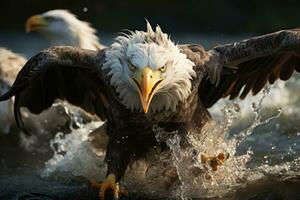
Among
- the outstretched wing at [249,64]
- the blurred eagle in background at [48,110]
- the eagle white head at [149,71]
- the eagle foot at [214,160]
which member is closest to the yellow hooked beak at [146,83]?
the eagle white head at [149,71]

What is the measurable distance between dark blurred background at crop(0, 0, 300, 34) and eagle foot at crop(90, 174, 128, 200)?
1288cm

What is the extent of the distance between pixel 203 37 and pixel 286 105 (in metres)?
8.44

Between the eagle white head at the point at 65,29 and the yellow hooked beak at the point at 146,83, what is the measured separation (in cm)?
402

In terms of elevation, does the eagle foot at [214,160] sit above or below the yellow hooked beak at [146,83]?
below

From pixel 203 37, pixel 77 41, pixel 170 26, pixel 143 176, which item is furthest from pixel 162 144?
pixel 170 26

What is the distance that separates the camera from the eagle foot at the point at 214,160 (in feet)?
22.4

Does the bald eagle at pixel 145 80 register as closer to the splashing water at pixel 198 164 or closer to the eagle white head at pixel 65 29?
the splashing water at pixel 198 164

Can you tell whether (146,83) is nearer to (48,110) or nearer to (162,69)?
(162,69)

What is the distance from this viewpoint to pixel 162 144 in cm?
678

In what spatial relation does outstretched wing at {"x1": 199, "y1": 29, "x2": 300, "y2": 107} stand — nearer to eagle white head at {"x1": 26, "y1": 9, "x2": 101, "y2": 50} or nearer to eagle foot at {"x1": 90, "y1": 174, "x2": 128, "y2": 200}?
eagle foot at {"x1": 90, "y1": 174, "x2": 128, "y2": 200}

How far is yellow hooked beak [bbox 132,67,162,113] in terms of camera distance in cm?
576

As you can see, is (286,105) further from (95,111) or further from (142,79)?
(142,79)

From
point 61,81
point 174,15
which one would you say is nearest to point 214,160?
point 61,81

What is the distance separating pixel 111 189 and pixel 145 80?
1235 millimetres
